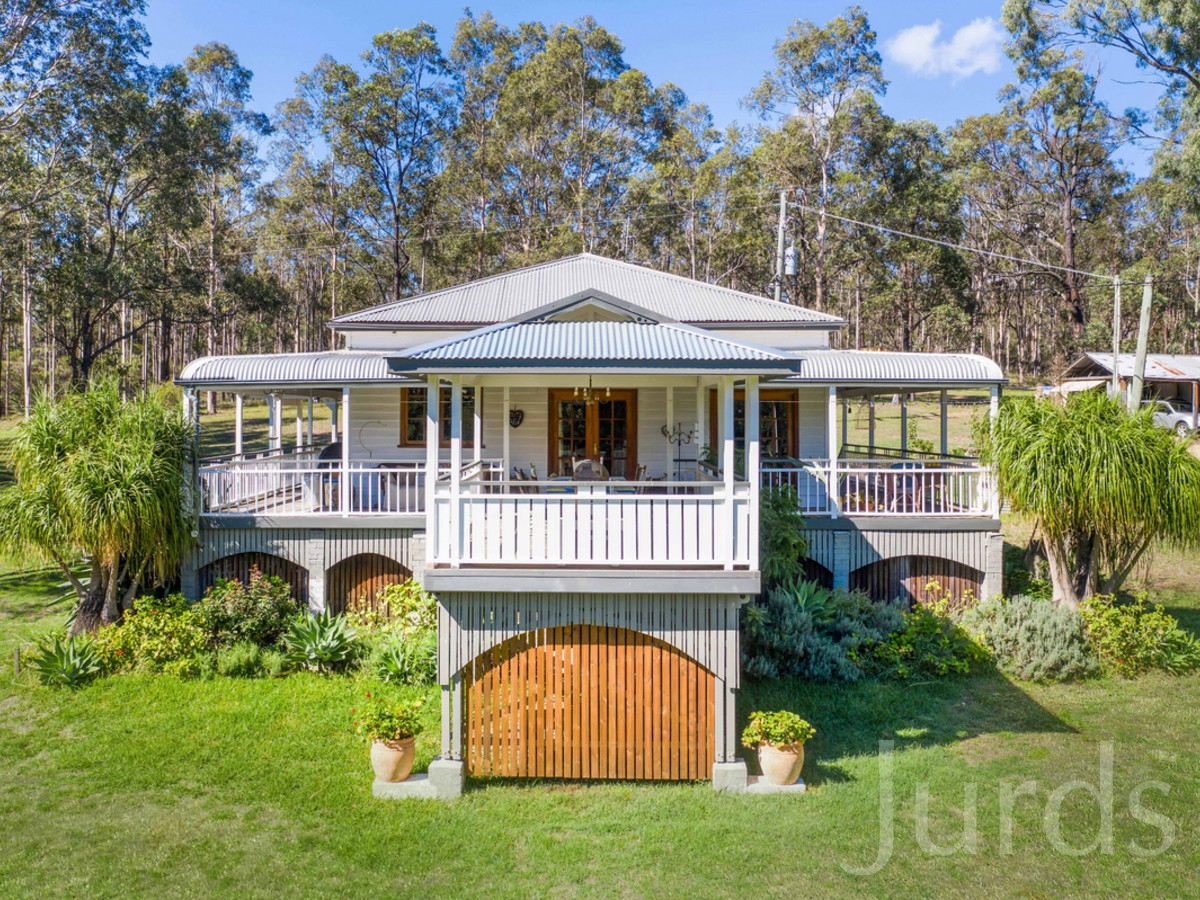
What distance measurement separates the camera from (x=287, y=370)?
12422mm

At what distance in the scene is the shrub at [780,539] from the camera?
416 inches

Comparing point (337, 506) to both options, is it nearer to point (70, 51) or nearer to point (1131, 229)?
point (70, 51)


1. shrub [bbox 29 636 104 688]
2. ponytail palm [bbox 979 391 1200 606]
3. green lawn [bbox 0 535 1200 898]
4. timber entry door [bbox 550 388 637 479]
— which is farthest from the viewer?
timber entry door [bbox 550 388 637 479]

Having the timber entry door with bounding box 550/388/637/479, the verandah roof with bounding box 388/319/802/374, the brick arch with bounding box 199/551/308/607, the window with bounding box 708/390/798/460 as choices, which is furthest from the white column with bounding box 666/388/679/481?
the brick arch with bounding box 199/551/308/607

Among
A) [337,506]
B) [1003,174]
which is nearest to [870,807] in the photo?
[337,506]

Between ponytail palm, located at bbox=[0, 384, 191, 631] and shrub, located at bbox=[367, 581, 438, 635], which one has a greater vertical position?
ponytail palm, located at bbox=[0, 384, 191, 631]

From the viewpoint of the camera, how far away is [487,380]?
31.8 ft

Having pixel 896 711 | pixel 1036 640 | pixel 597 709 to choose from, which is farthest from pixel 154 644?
pixel 1036 640

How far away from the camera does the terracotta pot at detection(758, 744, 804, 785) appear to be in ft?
24.0

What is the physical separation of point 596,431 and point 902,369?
5.55 metres

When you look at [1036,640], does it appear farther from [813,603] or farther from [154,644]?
[154,644]

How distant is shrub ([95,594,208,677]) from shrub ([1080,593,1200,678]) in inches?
488

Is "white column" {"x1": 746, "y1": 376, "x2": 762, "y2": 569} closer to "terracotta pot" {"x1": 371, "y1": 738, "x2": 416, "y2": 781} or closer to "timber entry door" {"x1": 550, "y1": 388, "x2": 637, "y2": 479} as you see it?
"terracotta pot" {"x1": 371, "y1": 738, "x2": 416, "y2": 781}

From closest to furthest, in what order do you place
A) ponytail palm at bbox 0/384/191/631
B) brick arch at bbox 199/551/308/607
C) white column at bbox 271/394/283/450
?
ponytail palm at bbox 0/384/191/631 < brick arch at bbox 199/551/308/607 < white column at bbox 271/394/283/450
